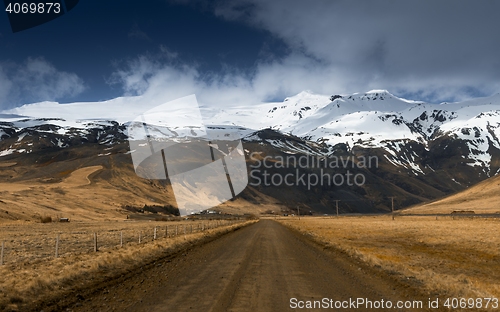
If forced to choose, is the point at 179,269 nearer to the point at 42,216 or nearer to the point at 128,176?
the point at 42,216

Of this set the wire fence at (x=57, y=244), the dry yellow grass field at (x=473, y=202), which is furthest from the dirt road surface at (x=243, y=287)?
the dry yellow grass field at (x=473, y=202)

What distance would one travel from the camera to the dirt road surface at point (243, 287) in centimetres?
1020

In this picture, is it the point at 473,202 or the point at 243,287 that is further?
the point at 473,202

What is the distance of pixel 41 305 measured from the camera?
34.6 feet

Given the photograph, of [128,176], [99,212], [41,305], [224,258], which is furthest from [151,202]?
[41,305]

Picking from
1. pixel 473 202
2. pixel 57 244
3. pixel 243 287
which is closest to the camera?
pixel 243 287

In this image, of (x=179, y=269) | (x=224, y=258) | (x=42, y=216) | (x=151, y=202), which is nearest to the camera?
(x=179, y=269)

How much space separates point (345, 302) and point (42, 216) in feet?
265

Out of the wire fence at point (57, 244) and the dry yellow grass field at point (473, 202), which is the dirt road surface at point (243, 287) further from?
the dry yellow grass field at point (473, 202)

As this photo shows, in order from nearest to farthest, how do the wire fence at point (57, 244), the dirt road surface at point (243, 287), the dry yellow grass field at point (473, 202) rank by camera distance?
the dirt road surface at point (243, 287)
the wire fence at point (57, 244)
the dry yellow grass field at point (473, 202)

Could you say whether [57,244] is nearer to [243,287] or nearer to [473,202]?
[243,287]

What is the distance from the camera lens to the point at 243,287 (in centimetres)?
1236

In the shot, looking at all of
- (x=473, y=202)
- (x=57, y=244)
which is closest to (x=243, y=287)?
(x=57, y=244)

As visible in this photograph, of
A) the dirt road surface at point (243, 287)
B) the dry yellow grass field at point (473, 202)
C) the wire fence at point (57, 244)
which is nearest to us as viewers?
the dirt road surface at point (243, 287)
